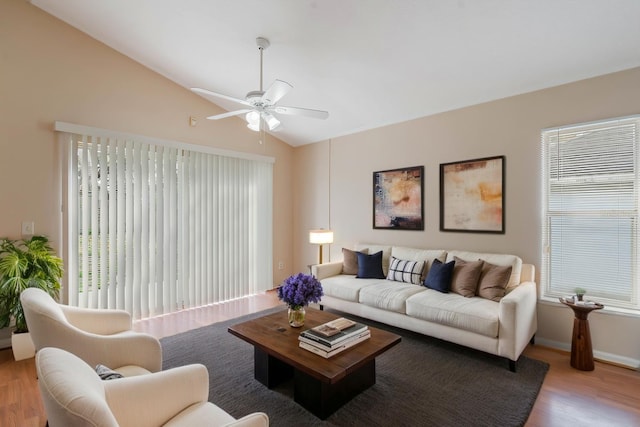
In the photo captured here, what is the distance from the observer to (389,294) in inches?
134

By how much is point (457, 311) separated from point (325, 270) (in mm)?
1907

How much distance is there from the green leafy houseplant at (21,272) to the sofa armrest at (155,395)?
2345 mm

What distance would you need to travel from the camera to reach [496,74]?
3.15 meters

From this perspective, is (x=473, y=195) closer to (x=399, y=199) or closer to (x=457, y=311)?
(x=399, y=199)

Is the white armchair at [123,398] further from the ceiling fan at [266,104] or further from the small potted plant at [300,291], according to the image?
the ceiling fan at [266,104]

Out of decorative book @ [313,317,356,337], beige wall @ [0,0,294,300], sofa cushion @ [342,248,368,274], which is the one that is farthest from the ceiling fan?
sofa cushion @ [342,248,368,274]

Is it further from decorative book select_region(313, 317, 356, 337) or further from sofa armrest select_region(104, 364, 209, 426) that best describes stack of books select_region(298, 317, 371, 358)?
sofa armrest select_region(104, 364, 209, 426)

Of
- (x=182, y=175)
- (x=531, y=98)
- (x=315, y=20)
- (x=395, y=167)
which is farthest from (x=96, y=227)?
(x=531, y=98)

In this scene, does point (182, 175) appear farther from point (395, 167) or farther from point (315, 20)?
point (395, 167)

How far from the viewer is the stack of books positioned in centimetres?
211

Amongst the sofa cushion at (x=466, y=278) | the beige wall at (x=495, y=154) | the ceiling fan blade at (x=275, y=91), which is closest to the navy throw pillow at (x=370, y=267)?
the beige wall at (x=495, y=154)

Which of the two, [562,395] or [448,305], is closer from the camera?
[562,395]

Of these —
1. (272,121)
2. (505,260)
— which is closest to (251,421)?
(272,121)

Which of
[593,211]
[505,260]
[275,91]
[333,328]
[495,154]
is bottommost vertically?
[333,328]
